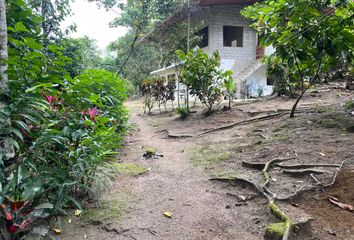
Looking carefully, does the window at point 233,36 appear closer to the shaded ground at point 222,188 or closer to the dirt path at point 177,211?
the shaded ground at point 222,188

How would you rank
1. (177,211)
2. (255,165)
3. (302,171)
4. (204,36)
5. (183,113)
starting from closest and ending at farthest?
1. (177,211)
2. (302,171)
3. (255,165)
4. (183,113)
5. (204,36)

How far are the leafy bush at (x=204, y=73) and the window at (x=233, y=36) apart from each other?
9099 mm

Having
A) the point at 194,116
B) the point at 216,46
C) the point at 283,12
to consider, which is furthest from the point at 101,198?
the point at 216,46

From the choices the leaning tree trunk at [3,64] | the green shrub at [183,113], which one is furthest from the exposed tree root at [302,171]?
the green shrub at [183,113]

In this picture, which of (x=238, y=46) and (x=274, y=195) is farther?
(x=238, y=46)

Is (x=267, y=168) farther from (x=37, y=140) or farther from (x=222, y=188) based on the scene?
(x=37, y=140)

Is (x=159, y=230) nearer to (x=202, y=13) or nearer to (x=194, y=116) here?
(x=194, y=116)

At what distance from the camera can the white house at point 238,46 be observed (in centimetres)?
1521

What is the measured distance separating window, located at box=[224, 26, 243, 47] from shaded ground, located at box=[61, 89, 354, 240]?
1156 cm

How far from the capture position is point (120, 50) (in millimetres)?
24188

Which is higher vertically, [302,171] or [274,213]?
[302,171]

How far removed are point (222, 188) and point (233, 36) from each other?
613 inches

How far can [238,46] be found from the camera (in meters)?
16.6

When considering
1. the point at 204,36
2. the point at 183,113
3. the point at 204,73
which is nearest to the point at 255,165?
the point at 204,73
